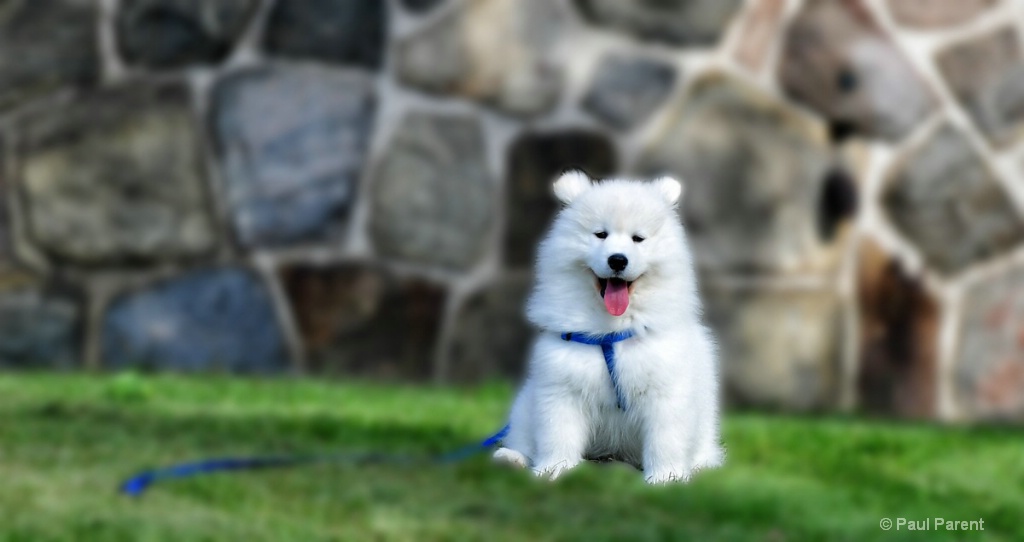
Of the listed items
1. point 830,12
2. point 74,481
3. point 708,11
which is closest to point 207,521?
point 74,481

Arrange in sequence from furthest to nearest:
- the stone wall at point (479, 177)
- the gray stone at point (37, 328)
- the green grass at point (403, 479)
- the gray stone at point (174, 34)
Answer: the gray stone at point (37, 328)
the gray stone at point (174, 34)
the stone wall at point (479, 177)
the green grass at point (403, 479)

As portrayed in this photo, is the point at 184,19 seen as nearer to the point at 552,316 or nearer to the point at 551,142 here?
the point at 551,142

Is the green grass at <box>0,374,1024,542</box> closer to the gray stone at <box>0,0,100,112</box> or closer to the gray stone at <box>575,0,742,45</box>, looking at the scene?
the gray stone at <box>0,0,100,112</box>

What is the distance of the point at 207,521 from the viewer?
15.9ft

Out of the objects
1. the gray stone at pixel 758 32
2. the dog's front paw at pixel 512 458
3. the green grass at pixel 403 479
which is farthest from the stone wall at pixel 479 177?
the dog's front paw at pixel 512 458

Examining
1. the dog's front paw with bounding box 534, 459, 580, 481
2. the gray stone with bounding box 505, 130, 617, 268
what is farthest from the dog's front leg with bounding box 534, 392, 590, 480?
the gray stone with bounding box 505, 130, 617, 268

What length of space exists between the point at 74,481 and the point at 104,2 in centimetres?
391

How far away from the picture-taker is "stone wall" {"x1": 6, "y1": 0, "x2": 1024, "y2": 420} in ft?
24.6

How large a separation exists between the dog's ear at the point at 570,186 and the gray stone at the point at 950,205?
742 centimetres

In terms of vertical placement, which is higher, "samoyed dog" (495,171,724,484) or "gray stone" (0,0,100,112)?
"gray stone" (0,0,100,112)

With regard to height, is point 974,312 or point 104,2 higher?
point 104,2

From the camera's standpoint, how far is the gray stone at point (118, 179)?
7879 millimetres

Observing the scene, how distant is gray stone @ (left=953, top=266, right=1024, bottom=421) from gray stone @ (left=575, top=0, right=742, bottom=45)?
238 cm

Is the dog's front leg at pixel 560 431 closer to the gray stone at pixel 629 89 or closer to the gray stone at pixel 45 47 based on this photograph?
the gray stone at pixel 629 89
